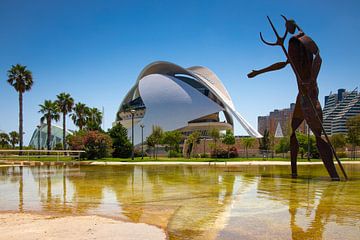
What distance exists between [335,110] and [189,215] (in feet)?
458

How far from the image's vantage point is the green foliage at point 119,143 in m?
47.1

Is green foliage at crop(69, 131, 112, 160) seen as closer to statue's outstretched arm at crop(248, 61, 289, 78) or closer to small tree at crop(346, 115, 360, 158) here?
statue's outstretched arm at crop(248, 61, 289, 78)

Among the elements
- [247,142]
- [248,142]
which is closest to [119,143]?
[247,142]

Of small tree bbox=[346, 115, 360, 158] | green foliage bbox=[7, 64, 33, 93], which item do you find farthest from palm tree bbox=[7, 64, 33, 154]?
small tree bbox=[346, 115, 360, 158]

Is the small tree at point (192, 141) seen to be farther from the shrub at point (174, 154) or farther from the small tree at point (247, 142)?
the small tree at point (247, 142)

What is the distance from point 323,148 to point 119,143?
115 feet

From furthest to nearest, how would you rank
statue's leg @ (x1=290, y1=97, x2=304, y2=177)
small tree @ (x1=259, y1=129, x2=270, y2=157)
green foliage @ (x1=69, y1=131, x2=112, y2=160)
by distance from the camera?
small tree @ (x1=259, y1=129, x2=270, y2=157), green foliage @ (x1=69, y1=131, x2=112, y2=160), statue's leg @ (x1=290, y1=97, x2=304, y2=177)

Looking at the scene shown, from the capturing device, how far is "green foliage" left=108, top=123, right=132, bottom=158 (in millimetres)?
47062

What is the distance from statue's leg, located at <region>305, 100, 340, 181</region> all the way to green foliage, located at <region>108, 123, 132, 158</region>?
3418 centimetres

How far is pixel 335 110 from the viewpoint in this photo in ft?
444

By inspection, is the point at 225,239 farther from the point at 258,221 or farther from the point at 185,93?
the point at 185,93

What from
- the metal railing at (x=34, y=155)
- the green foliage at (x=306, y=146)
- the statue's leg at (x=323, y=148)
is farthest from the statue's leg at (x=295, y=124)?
the green foliage at (x=306, y=146)

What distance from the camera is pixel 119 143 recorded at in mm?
47250

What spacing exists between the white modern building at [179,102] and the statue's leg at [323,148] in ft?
184
